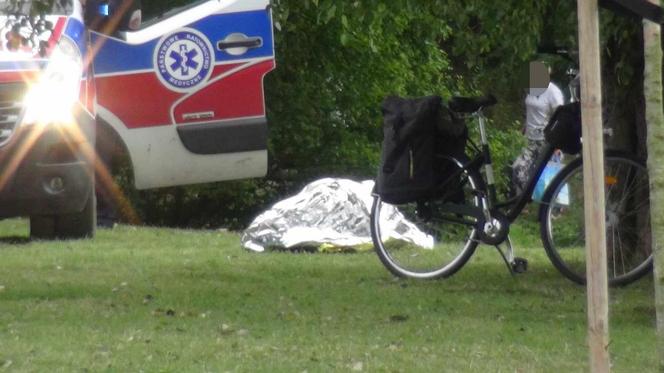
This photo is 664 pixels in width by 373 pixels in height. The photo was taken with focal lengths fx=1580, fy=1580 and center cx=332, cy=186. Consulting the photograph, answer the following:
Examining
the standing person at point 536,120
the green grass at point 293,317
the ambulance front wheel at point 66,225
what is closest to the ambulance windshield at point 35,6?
the green grass at point 293,317

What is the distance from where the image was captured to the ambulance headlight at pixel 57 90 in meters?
10.3

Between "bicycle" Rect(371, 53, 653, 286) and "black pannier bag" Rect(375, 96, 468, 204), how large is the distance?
63mm

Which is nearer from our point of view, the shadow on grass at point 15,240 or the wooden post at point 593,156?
the wooden post at point 593,156

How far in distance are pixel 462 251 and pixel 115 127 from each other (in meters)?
3.40

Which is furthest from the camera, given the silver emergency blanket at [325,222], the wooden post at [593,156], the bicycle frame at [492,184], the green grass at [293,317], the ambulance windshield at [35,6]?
the silver emergency blanket at [325,222]

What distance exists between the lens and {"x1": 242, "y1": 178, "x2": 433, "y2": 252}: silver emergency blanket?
1055 centimetres

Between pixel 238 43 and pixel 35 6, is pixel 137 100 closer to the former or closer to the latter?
pixel 238 43

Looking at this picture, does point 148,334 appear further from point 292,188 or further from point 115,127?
point 292,188

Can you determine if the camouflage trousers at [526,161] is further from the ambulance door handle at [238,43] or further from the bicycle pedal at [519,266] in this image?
the bicycle pedal at [519,266]

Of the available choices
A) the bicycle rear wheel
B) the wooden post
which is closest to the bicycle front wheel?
the bicycle rear wheel

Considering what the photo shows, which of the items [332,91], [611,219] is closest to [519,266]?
A: [611,219]

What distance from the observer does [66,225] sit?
11961mm

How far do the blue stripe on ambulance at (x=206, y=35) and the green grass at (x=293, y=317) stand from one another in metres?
1.46

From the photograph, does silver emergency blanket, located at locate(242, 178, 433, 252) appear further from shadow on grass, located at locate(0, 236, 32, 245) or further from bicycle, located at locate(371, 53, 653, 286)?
shadow on grass, located at locate(0, 236, 32, 245)
